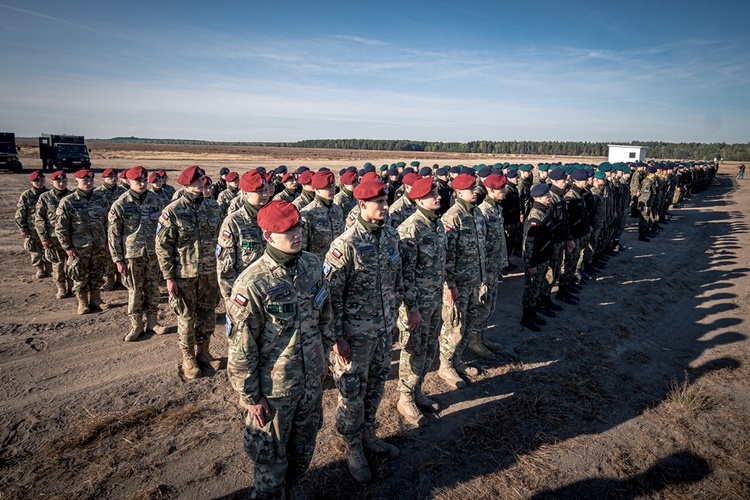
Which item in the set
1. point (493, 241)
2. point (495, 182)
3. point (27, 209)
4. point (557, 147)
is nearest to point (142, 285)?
point (27, 209)

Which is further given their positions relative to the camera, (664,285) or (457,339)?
(664,285)

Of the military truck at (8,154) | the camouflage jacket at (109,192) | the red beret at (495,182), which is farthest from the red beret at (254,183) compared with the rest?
the military truck at (8,154)

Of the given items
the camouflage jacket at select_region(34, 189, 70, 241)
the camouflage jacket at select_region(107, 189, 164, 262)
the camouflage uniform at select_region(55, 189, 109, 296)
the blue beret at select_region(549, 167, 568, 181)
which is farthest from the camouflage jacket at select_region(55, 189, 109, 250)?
the blue beret at select_region(549, 167, 568, 181)

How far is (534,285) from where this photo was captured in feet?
22.4

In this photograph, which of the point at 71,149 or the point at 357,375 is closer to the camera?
the point at 357,375

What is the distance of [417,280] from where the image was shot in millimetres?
4277

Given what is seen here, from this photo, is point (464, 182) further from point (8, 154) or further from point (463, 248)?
point (8, 154)

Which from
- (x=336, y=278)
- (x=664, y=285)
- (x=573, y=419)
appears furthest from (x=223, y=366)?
(x=664, y=285)

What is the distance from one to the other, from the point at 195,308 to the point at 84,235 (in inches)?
142

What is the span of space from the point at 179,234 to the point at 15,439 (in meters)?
2.77

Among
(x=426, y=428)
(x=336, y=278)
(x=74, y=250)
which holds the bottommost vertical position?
(x=426, y=428)

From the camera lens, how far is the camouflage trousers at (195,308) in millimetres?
5254

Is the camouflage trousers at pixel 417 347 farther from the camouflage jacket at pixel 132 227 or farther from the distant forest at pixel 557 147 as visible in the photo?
the distant forest at pixel 557 147

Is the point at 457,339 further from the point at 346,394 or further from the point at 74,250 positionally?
the point at 74,250
